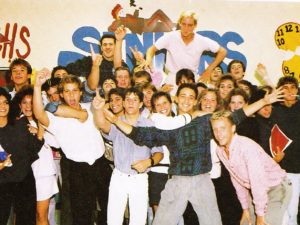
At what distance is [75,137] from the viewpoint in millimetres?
3826

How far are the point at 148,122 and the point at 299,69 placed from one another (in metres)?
4.57

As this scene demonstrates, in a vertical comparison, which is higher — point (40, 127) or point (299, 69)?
point (299, 69)

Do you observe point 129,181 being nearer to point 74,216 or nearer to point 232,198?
point 74,216

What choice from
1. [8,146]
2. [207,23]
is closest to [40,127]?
[8,146]

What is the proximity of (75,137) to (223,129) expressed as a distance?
61.1 inches

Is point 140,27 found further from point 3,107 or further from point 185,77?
point 3,107

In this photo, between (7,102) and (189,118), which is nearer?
(189,118)

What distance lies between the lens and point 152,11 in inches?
260

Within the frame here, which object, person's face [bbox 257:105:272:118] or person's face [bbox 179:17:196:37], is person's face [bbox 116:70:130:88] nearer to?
person's face [bbox 179:17:196:37]

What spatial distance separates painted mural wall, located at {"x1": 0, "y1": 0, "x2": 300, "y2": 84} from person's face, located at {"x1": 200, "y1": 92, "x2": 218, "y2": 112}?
2.92 m

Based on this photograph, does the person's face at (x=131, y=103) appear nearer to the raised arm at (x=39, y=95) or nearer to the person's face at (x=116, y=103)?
the person's face at (x=116, y=103)

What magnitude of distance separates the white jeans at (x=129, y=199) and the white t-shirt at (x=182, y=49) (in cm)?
242

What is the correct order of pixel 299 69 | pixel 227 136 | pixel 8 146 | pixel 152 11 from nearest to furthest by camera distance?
1. pixel 227 136
2. pixel 8 146
3. pixel 152 11
4. pixel 299 69

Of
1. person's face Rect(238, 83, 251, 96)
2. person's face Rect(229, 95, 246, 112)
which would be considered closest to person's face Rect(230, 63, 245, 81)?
person's face Rect(238, 83, 251, 96)
